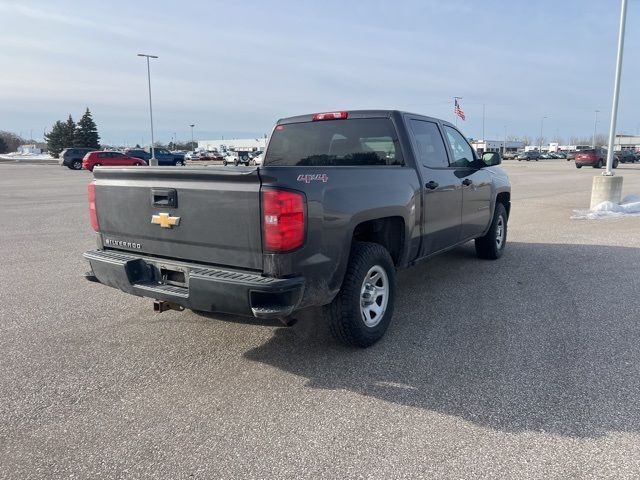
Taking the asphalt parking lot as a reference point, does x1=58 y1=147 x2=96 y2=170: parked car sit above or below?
above

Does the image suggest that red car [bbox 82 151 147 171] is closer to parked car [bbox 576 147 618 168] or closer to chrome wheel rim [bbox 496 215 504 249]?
chrome wheel rim [bbox 496 215 504 249]

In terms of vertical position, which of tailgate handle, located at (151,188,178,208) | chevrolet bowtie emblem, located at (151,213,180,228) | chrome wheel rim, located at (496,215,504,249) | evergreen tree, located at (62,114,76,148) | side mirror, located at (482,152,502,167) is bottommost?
chrome wheel rim, located at (496,215,504,249)

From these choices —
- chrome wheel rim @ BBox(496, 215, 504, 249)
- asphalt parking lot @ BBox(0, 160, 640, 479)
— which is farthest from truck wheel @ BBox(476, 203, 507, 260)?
asphalt parking lot @ BBox(0, 160, 640, 479)

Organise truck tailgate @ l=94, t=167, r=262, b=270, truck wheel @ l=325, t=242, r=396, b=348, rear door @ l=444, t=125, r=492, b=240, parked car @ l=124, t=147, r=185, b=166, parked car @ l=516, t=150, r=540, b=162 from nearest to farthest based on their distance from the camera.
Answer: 1. truck tailgate @ l=94, t=167, r=262, b=270
2. truck wheel @ l=325, t=242, r=396, b=348
3. rear door @ l=444, t=125, r=492, b=240
4. parked car @ l=124, t=147, r=185, b=166
5. parked car @ l=516, t=150, r=540, b=162

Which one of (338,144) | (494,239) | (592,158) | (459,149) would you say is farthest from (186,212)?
(592,158)

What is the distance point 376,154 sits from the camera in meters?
5.03

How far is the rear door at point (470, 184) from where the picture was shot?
19.6ft

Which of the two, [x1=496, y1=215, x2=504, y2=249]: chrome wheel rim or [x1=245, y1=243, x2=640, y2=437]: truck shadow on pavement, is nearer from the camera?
[x1=245, y1=243, x2=640, y2=437]: truck shadow on pavement

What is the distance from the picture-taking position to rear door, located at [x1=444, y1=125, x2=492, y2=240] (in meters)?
5.98

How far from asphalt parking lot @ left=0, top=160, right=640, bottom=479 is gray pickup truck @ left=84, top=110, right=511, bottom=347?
0.51 m

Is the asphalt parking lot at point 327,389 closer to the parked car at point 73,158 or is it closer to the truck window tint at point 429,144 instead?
the truck window tint at point 429,144

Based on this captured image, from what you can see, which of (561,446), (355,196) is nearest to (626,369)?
(561,446)

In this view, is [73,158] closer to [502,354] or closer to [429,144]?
[429,144]

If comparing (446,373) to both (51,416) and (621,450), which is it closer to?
(621,450)
